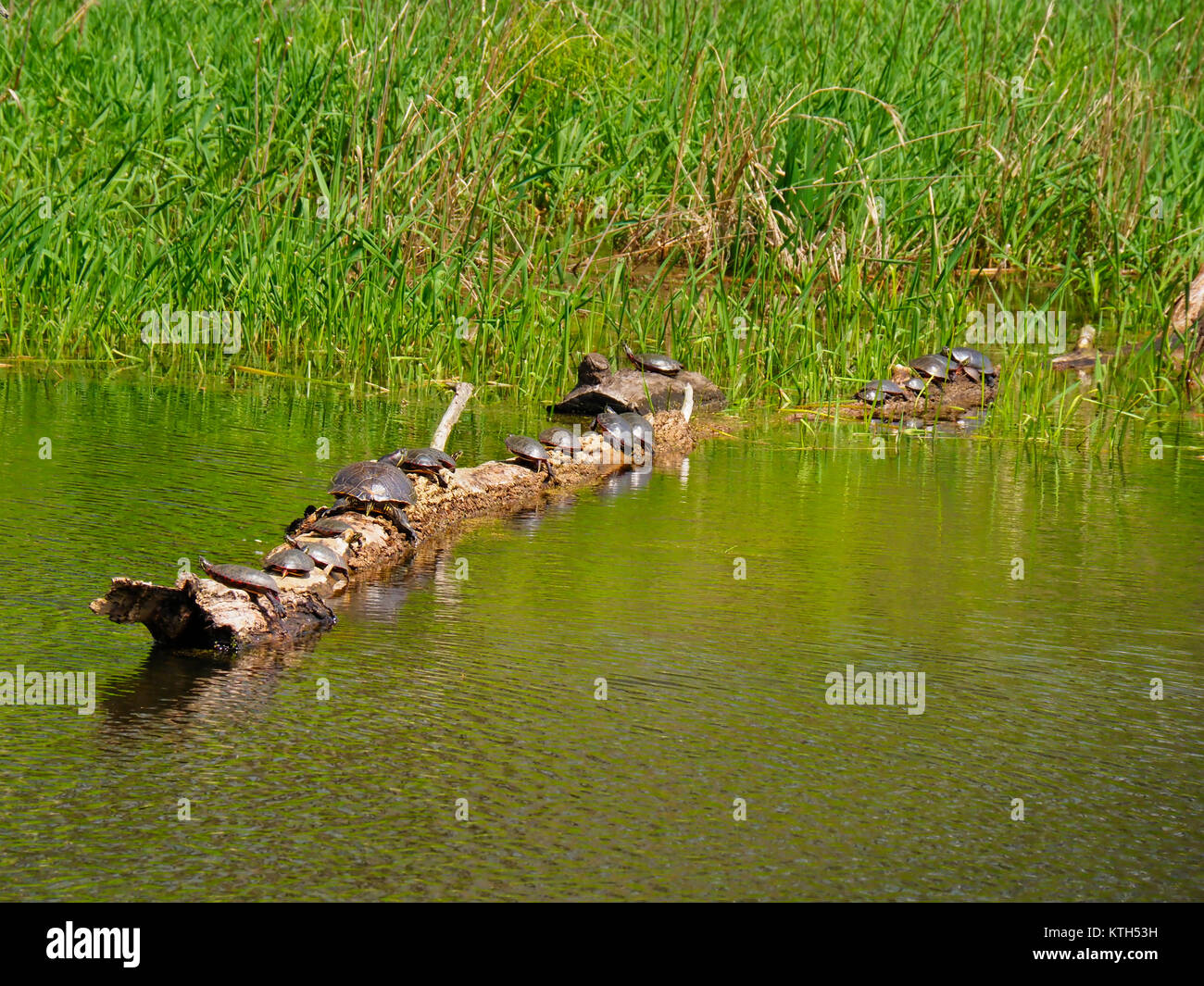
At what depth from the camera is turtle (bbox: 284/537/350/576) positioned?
4.59 meters

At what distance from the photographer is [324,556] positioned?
4.62 metres

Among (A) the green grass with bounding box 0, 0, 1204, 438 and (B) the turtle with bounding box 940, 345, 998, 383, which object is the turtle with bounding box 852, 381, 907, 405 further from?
(B) the turtle with bounding box 940, 345, 998, 383

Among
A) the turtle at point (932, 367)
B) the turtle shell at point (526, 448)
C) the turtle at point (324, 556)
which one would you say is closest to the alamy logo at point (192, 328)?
the turtle shell at point (526, 448)

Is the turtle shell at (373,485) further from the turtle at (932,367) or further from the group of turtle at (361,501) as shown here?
the turtle at (932,367)

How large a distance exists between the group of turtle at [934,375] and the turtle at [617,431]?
157 cm

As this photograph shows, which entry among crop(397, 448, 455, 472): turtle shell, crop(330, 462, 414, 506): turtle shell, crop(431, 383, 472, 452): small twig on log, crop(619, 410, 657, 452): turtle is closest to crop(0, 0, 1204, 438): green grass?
crop(619, 410, 657, 452): turtle

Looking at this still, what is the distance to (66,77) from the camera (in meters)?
9.92

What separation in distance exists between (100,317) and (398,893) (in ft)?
18.9

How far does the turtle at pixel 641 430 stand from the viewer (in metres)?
7.00

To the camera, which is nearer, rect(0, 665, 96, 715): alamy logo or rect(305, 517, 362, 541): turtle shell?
rect(0, 665, 96, 715): alamy logo

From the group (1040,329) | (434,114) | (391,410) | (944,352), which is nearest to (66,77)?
(434,114)

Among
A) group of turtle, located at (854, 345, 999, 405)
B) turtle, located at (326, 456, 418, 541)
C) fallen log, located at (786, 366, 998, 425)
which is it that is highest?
group of turtle, located at (854, 345, 999, 405)

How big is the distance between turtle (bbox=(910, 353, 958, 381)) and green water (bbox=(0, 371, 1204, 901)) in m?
2.07
